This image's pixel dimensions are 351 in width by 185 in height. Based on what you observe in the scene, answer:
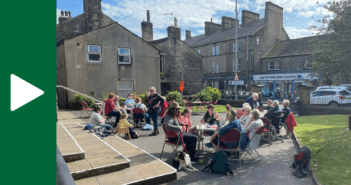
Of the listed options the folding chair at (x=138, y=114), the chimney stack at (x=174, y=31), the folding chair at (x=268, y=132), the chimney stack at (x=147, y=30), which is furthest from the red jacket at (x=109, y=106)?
the chimney stack at (x=174, y=31)

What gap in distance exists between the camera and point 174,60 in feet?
88.0

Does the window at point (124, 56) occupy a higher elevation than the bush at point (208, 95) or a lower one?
higher

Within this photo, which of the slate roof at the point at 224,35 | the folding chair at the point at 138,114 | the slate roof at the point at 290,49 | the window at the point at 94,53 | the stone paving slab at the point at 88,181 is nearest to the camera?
the stone paving slab at the point at 88,181

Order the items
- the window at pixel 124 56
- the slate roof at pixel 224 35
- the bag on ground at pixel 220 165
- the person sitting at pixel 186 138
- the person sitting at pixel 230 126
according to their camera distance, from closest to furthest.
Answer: the bag on ground at pixel 220 165
the person sitting at pixel 230 126
the person sitting at pixel 186 138
the window at pixel 124 56
the slate roof at pixel 224 35

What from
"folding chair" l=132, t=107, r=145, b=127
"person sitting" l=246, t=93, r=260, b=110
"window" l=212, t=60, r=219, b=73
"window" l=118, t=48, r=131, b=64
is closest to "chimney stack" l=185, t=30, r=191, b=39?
"window" l=212, t=60, r=219, b=73

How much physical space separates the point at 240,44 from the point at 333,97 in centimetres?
1984

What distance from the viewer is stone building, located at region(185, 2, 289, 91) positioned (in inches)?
1323

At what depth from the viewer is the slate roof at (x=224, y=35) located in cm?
3421

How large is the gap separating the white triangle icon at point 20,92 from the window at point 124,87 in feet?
56.1

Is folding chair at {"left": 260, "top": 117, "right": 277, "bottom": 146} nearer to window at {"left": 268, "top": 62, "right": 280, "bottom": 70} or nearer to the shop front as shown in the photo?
the shop front

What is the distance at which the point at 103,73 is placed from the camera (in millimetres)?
16875

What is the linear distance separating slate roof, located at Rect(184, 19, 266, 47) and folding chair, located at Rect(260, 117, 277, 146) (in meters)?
28.0

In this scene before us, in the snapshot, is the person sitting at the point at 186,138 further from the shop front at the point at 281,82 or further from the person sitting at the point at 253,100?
the shop front at the point at 281,82

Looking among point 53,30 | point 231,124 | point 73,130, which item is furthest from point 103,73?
point 53,30
